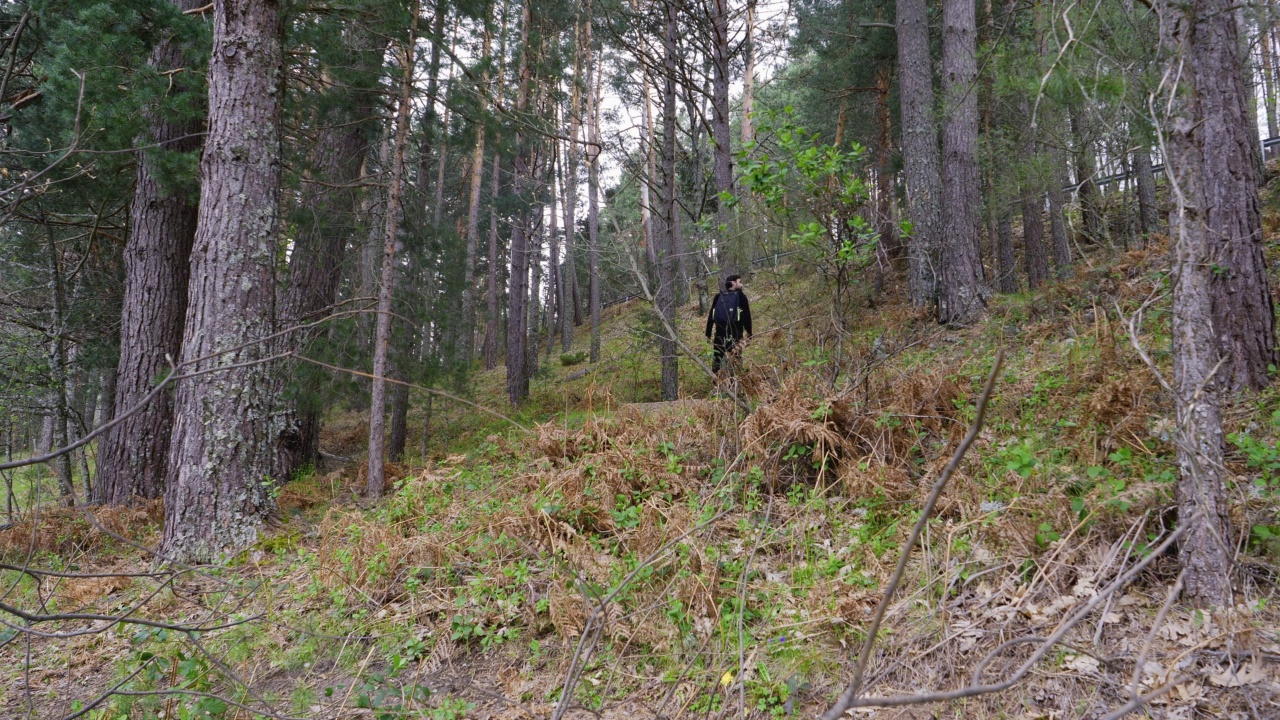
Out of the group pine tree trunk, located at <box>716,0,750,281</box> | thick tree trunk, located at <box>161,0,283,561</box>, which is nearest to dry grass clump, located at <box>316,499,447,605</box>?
thick tree trunk, located at <box>161,0,283,561</box>

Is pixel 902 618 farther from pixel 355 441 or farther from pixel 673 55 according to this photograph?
pixel 355 441

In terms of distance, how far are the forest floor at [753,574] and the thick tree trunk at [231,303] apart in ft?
1.63

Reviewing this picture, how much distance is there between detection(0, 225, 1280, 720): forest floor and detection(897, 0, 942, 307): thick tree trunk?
323cm

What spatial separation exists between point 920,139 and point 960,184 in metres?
0.94

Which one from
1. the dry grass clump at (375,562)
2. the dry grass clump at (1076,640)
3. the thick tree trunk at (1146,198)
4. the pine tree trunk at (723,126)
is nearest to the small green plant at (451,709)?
the dry grass clump at (375,562)

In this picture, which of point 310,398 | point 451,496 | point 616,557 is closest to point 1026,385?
point 616,557

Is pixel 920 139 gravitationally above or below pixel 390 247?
above

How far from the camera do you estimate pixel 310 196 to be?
827cm

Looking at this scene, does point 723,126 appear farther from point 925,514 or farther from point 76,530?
point 925,514

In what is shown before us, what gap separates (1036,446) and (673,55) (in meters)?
6.57

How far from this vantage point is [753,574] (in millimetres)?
3744

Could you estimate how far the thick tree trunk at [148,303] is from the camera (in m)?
6.68

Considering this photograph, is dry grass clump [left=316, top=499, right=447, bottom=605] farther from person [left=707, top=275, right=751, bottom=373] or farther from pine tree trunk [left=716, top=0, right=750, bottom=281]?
pine tree trunk [left=716, top=0, right=750, bottom=281]

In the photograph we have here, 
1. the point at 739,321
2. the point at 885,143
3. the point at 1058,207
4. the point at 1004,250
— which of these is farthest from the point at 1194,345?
the point at 885,143
